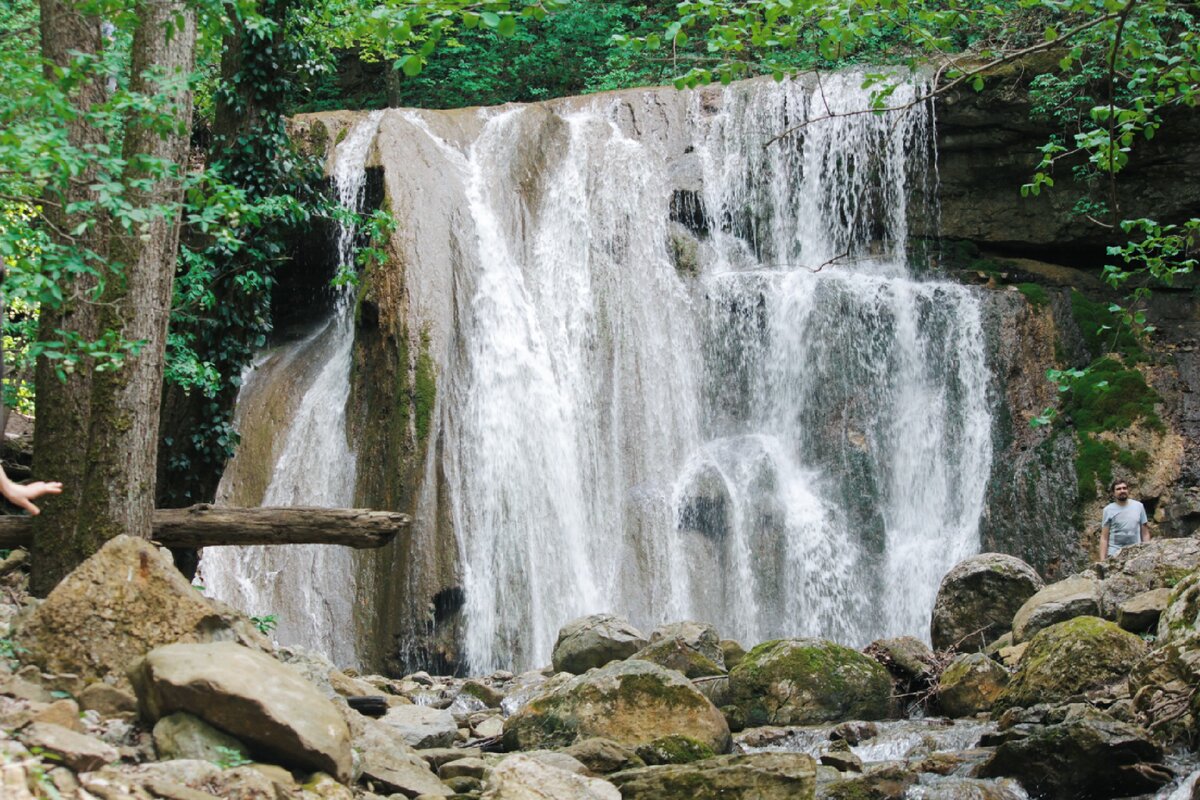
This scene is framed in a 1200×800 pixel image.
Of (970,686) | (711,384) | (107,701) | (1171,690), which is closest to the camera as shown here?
(107,701)

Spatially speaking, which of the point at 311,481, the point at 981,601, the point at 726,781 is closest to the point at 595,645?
the point at 981,601

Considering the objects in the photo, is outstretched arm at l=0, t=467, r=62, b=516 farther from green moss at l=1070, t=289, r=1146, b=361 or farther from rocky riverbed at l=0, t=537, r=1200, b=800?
green moss at l=1070, t=289, r=1146, b=361

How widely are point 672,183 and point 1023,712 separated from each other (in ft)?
37.7

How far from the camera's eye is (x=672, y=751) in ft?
23.8

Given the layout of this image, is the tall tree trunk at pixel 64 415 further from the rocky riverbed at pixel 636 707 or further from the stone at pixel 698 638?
the stone at pixel 698 638

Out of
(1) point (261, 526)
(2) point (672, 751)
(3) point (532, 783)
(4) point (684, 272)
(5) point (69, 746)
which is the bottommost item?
(2) point (672, 751)

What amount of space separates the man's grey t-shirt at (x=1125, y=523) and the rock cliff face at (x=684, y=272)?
316 cm

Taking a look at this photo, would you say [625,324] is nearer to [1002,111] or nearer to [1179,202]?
[1002,111]

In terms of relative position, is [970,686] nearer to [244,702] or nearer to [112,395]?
[244,702]

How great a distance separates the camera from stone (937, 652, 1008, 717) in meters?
8.75

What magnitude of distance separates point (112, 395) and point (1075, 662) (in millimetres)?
6471

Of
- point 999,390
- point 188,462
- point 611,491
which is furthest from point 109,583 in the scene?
point 999,390

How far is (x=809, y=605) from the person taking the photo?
1409 centimetres

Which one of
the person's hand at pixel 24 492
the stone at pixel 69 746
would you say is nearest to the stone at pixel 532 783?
the stone at pixel 69 746
